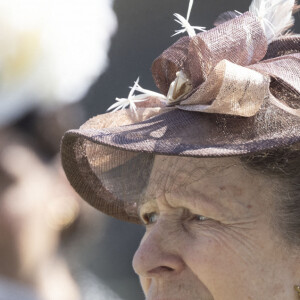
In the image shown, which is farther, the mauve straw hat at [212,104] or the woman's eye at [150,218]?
the woman's eye at [150,218]

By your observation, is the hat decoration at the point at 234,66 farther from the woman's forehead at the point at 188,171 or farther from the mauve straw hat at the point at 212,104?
the woman's forehead at the point at 188,171

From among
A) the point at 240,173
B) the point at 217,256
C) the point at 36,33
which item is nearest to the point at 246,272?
the point at 217,256

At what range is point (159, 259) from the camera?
2.05 metres

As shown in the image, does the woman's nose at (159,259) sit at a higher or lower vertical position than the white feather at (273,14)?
lower

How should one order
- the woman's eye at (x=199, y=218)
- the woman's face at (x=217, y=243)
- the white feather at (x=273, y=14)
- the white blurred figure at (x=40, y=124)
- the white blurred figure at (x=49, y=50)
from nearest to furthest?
the woman's face at (x=217, y=243), the woman's eye at (x=199, y=218), the white feather at (x=273, y=14), the white blurred figure at (x=40, y=124), the white blurred figure at (x=49, y=50)

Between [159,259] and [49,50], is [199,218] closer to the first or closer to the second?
[159,259]

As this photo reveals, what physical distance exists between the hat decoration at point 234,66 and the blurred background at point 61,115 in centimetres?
125

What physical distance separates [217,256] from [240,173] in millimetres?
223

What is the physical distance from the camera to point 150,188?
2281 millimetres

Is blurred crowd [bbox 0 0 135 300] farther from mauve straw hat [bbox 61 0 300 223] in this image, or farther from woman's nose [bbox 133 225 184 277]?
woman's nose [bbox 133 225 184 277]

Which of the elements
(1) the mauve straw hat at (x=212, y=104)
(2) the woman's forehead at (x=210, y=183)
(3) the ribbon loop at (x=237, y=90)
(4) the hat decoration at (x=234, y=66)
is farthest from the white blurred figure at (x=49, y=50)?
(3) the ribbon loop at (x=237, y=90)

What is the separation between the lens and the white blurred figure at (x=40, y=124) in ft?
11.1

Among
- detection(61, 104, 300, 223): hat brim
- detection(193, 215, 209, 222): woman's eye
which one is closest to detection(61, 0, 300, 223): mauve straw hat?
detection(61, 104, 300, 223): hat brim

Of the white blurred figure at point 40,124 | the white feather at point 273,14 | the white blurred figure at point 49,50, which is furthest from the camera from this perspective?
the white blurred figure at point 49,50
